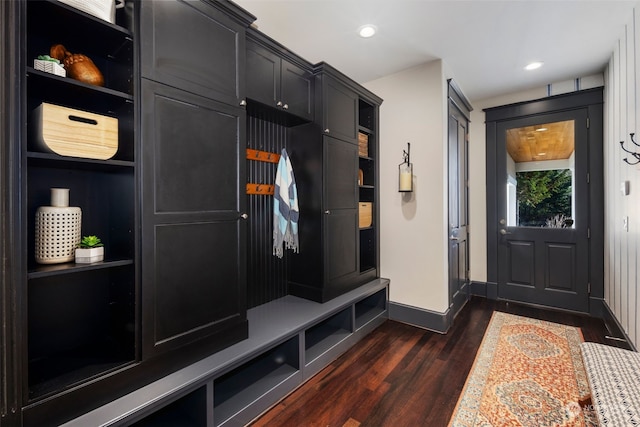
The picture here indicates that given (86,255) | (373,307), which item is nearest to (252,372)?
(86,255)

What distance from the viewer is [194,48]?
1.59 metres

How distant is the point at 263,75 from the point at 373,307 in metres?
2.60

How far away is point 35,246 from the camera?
1.25 metres

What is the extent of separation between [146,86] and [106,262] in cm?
85

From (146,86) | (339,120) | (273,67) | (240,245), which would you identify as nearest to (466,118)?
(339,120)

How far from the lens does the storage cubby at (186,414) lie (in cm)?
150

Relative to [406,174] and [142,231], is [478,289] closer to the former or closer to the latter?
[406,174]

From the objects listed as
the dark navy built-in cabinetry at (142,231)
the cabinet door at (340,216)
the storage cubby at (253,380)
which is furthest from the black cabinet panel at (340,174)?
the storage cubby at (253,380)

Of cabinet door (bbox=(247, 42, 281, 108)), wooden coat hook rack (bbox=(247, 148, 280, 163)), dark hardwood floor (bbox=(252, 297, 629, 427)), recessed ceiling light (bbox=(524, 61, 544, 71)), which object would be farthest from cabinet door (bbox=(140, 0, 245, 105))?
recessed ceiling light (bbox=(524, 61, 544, 71))

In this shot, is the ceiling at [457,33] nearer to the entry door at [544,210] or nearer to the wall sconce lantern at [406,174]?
the entry door at [544,210]

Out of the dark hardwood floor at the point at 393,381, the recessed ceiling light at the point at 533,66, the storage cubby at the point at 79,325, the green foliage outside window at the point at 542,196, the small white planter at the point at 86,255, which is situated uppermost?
the recessed ceiling light at the point at 533,66

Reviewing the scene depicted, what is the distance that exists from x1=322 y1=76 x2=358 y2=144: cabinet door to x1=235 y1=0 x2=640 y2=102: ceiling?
0.37m

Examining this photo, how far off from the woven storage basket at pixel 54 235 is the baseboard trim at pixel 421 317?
2.90m

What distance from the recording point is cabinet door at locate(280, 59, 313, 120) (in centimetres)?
232
